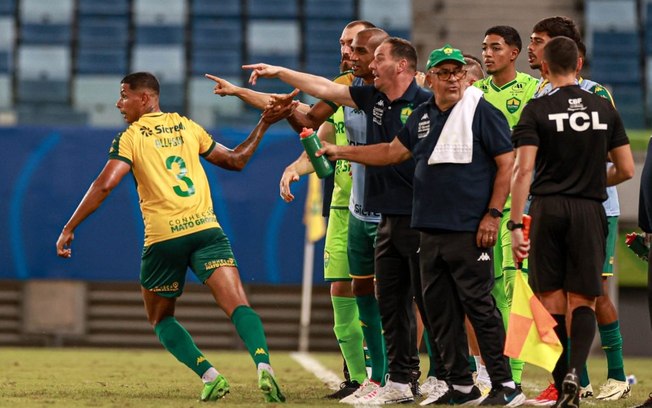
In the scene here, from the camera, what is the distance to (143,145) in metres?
7.00

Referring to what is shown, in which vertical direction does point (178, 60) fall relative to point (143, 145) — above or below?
above

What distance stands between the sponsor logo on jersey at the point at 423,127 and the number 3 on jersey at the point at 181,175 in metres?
1.43

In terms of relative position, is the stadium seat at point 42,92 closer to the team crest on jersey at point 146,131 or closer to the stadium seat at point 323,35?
the stadium seat at point 323,35

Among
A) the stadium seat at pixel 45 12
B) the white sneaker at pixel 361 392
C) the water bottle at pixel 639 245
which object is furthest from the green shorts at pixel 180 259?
the stadium seat at pixel 45 12

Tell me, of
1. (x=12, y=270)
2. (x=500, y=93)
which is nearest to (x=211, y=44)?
(x=12, y=270)

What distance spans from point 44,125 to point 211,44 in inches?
144

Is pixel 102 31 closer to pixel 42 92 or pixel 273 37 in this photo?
pixel 42 92

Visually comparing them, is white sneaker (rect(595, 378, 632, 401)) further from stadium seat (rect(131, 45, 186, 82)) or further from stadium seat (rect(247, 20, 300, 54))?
stadium seat (rect(247, 20, 300, 54))

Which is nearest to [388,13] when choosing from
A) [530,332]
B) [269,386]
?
[269,386]

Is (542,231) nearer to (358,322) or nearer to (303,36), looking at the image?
(358,322)

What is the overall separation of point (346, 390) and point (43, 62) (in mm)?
10502

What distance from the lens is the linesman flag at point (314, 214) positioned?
46.0ft

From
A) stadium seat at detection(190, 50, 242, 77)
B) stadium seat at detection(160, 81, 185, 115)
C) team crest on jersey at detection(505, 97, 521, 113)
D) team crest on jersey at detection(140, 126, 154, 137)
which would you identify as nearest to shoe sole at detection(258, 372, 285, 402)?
team crest on jersey at detection(140, 126, 154, 137)

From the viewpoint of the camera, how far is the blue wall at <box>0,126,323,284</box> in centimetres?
1420
